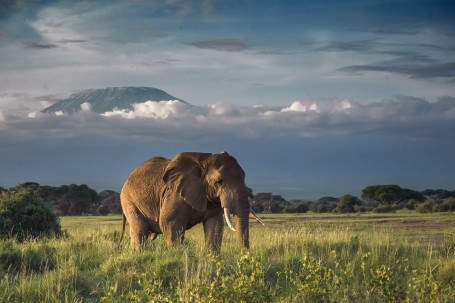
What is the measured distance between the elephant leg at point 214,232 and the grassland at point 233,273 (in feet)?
0.87

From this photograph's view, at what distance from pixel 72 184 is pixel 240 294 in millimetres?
65759

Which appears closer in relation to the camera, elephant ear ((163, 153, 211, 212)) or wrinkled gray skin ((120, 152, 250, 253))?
wrinkled gray skin ((120, 152, 250, 253))

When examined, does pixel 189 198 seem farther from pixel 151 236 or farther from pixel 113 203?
pixel 113 203

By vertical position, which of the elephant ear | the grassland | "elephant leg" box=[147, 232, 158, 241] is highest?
the elephant ear

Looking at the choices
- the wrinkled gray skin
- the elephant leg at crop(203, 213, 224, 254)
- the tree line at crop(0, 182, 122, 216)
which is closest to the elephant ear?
the wrinkled gray skin

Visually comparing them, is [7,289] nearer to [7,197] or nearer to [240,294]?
[240,294]

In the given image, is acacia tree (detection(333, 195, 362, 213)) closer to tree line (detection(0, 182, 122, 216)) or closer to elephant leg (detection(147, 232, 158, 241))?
tree line (detection(0, 182, 122, 216))

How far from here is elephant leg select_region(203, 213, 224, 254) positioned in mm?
15367

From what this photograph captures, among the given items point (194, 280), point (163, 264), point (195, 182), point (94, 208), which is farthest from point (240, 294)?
point (94, 208)

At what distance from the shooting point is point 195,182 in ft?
50.8

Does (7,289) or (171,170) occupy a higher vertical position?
(171,170)

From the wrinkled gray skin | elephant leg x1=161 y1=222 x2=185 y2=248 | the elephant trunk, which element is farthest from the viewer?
elephant leg x1=161 y1=222 x2=185 y2=248

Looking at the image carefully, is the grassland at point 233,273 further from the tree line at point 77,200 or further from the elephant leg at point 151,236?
the tree line at point 77,200

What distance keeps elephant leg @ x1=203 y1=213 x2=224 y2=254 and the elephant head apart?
381 mm
